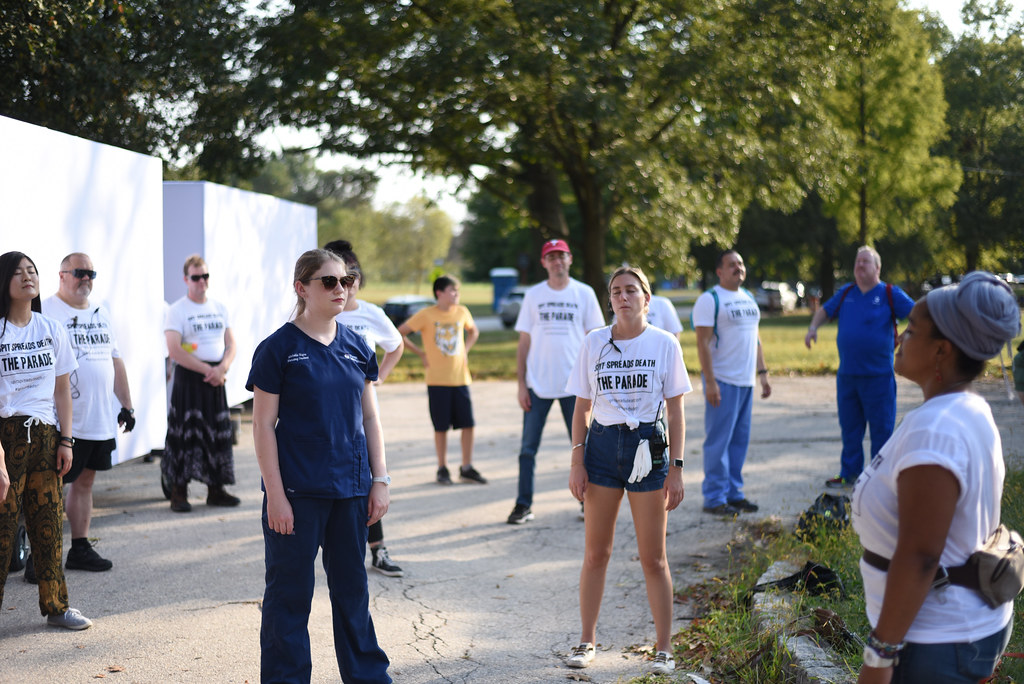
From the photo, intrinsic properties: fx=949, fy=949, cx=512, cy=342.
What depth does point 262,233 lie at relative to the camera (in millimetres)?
12367

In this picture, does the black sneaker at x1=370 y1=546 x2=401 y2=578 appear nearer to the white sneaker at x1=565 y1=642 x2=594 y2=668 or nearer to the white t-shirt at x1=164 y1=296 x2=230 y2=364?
the white sneaker at x1=565 y1=642 x2=594 y2=668

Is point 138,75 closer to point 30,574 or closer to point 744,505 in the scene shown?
point 30,574

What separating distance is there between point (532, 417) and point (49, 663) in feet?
13.0

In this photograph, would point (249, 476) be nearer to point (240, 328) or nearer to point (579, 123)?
point (240, 328)

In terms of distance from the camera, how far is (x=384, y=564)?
20.6ft

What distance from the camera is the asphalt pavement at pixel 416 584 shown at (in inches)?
186

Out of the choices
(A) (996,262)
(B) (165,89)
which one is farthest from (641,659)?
(A) (996,262)

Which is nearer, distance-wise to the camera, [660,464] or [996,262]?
[660,464]

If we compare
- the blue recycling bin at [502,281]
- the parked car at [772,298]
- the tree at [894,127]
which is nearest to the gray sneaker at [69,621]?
the tree at [894,127]

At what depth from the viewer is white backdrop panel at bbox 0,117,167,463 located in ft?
21.2

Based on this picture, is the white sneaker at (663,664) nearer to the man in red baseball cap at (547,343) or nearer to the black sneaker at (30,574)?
the man in red baseball cap at (547,343)

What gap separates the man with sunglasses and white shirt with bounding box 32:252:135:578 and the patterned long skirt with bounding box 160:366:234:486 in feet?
5.51

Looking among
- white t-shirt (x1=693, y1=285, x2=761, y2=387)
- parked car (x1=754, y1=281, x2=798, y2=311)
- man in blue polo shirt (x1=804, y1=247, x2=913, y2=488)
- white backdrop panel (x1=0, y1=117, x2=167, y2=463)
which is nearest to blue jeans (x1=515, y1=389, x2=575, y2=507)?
white t-shirt (x1=693, y1=285, x2=761, y2=387)

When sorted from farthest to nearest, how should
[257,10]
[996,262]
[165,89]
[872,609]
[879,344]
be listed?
[996,262] → [257,10] → [165,89] → [879,344] → [872,609]
